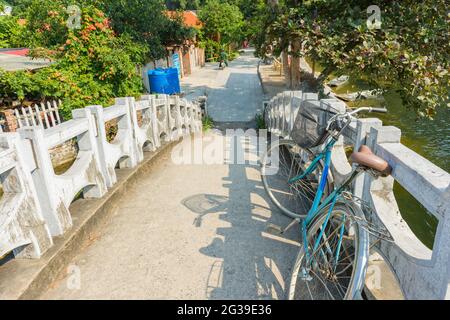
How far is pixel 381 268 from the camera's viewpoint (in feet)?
8.37

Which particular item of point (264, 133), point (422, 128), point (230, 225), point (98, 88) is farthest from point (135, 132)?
point (422, 128)

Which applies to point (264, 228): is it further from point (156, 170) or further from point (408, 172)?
point (156, 170)

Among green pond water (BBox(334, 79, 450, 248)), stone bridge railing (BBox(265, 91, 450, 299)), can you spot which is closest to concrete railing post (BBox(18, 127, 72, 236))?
stone bridge railing (BBox(265, 91, 450, 299))

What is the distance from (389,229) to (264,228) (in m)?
1.73

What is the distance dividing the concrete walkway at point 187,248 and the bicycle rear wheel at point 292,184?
21cm

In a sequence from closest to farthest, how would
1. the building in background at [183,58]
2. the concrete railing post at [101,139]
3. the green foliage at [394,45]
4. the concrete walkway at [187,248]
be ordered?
1. the concrete walkway at [187,248]
2. the concrete railing post at [101,139]
3. the green foliage at [394,45]
4. the building in background at [183,58]

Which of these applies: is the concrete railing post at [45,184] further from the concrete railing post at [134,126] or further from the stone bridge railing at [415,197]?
the stone bridge railing at [415,197]

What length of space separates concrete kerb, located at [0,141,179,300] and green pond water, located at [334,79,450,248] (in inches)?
223

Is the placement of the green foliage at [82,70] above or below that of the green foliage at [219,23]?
below

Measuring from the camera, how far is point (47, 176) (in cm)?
295

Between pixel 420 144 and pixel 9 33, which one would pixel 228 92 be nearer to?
pixel 420 144

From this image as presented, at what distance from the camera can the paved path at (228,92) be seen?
43.5 feet

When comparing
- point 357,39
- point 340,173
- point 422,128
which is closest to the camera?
point 340,173

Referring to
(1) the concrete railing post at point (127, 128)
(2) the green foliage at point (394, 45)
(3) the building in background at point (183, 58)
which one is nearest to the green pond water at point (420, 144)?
(2) the green foliage at point (394, 45)
